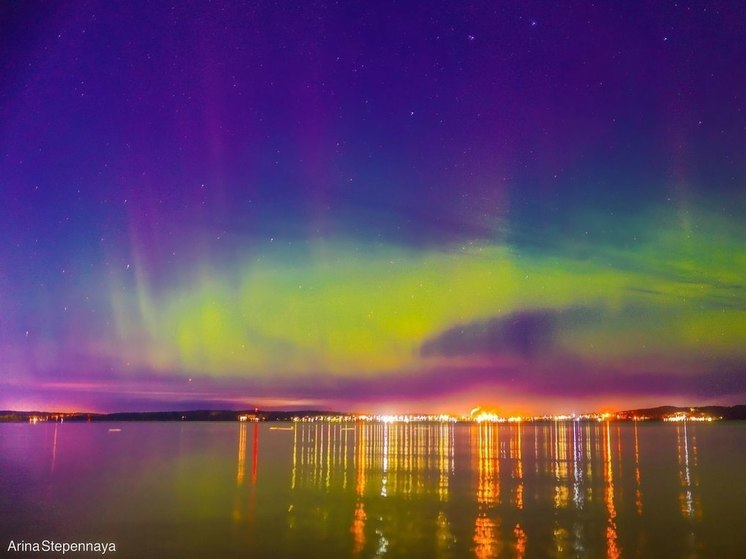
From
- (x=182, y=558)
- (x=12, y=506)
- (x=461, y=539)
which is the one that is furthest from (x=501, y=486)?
(x=12, y=506)

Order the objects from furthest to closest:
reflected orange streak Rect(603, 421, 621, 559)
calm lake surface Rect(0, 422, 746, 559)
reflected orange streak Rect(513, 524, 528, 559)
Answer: calm lake surface Rect(0, 422, 746, 559), reflected orange streak Rect(603, 421, 621, 559), reflected orange streak Rect(513, 524, 528, 559)

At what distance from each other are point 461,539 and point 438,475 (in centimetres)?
1925

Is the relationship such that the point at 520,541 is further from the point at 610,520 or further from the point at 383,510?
the point at 383,510

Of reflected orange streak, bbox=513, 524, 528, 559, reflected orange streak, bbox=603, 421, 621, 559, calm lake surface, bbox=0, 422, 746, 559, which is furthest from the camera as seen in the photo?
calm lake surface, bbox=0, 422, 746, 559

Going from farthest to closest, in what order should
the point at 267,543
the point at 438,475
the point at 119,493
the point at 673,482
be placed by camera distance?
the point at 438,475 → the point at 673,482 → the point at 119,493 → the point at 267,543

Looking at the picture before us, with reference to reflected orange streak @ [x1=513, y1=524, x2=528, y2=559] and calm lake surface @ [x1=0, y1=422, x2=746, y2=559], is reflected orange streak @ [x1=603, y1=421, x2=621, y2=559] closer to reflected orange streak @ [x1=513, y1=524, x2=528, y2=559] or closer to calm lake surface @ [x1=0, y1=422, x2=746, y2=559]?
calm lake surface @ [x1=0, y1=422, x2=746, y2=559]

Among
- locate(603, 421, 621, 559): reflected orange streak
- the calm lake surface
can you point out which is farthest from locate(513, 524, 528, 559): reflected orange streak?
locate(603, 421, 621, 559): reflected orange streak

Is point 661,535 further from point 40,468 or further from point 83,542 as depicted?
point 40,468

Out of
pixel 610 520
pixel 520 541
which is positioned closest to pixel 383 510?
pixel 520 541

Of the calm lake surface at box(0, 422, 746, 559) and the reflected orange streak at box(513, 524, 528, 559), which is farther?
the calm lake surface at box(0, 422, 746, 559)

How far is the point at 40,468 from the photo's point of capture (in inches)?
1847

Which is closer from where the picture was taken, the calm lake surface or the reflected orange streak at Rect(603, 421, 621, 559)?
the reflected orange streak at Rect(603, 421, 621, 559)

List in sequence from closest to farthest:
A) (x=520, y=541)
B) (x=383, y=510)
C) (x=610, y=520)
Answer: (x=520, y=541)
(x=610, y=520)
(x=383, y=510)

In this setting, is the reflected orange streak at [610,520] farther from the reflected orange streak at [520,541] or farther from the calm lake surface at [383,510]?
the reflected orange streak at [520,541]
